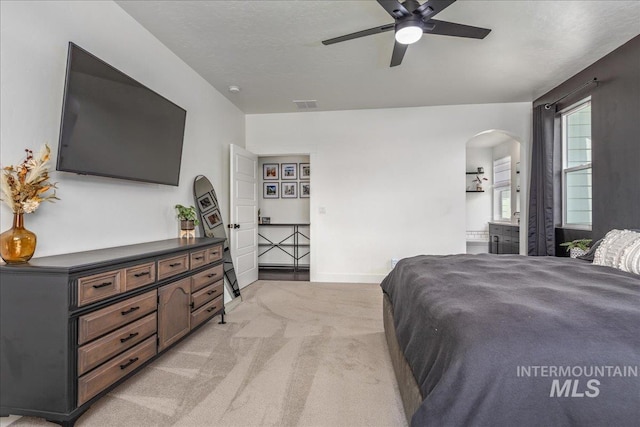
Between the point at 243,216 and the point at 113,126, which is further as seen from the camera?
the point at 243,216

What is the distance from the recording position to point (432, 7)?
6.46 feet

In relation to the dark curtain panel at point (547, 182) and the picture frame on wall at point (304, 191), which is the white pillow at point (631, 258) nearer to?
the dark curtain panel at point (547, 182)

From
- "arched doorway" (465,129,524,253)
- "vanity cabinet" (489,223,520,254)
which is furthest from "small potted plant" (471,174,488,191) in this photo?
"vanity cabinet" (489,223,520,254)

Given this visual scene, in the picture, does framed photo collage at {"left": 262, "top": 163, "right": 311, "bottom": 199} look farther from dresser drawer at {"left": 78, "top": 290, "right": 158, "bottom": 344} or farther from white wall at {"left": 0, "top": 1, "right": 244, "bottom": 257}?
dresser drawer at {"left": 78, "top": 290, "right": 158, "bottom": 344}

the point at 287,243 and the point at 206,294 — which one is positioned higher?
the point at 287,243

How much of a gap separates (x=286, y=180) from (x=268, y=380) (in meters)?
4.57

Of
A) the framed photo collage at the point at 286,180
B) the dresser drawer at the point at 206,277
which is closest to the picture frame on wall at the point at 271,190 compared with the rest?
the framed photo collage at the point at 286,180

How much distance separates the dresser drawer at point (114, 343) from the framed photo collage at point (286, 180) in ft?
14.2

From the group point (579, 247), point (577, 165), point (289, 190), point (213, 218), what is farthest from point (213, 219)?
point (577, 165)

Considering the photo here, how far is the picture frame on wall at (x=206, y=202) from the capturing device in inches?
144

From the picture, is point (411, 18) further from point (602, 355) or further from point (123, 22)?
point (123, 22)

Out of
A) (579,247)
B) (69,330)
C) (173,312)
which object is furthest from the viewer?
(579,247)

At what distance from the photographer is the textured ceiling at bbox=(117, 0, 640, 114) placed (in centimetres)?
250

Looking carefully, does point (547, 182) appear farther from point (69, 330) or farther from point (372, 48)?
point (69, 330)
